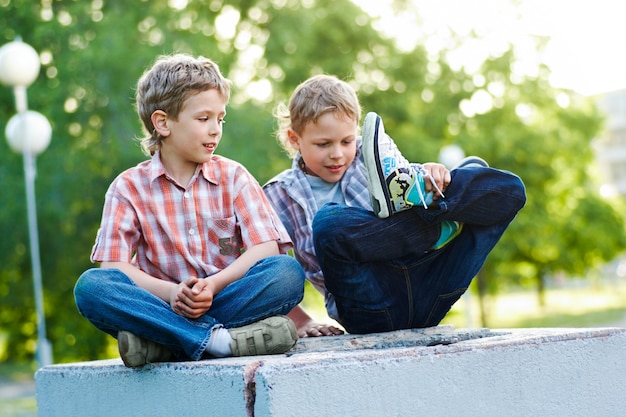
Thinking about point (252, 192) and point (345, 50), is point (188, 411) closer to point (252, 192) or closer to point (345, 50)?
point (252, 192)

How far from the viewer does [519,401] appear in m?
2.69

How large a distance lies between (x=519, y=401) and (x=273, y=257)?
0.88 m

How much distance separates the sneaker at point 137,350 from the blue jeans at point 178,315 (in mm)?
22

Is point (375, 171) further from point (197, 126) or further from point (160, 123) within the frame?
point (160, 123)

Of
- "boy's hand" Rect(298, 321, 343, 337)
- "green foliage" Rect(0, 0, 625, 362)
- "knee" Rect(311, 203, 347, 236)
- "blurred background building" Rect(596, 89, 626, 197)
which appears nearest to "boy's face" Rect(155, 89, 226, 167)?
"knee" Rect(311, 203, 347, 236)

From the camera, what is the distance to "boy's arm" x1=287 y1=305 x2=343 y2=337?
335 cm

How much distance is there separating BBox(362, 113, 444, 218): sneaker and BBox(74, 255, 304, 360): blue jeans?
36 centimetres

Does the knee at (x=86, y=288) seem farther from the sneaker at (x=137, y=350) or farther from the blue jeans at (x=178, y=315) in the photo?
the sneaker at (x=137, y=350)

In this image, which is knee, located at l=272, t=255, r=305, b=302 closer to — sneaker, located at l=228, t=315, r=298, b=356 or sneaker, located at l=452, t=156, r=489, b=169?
sneaker, located at l=228, t=315, r=298, b=356

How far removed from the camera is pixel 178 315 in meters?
2.77

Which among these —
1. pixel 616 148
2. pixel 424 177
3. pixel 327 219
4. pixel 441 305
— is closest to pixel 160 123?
pixel 327 219

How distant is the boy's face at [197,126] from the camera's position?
9.89 ft

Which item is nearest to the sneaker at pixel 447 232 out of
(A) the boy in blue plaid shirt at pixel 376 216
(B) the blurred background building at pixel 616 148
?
(A) the boy in blue plaid shirt at pixel 376 216

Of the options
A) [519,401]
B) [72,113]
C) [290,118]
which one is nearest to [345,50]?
[72,113]
